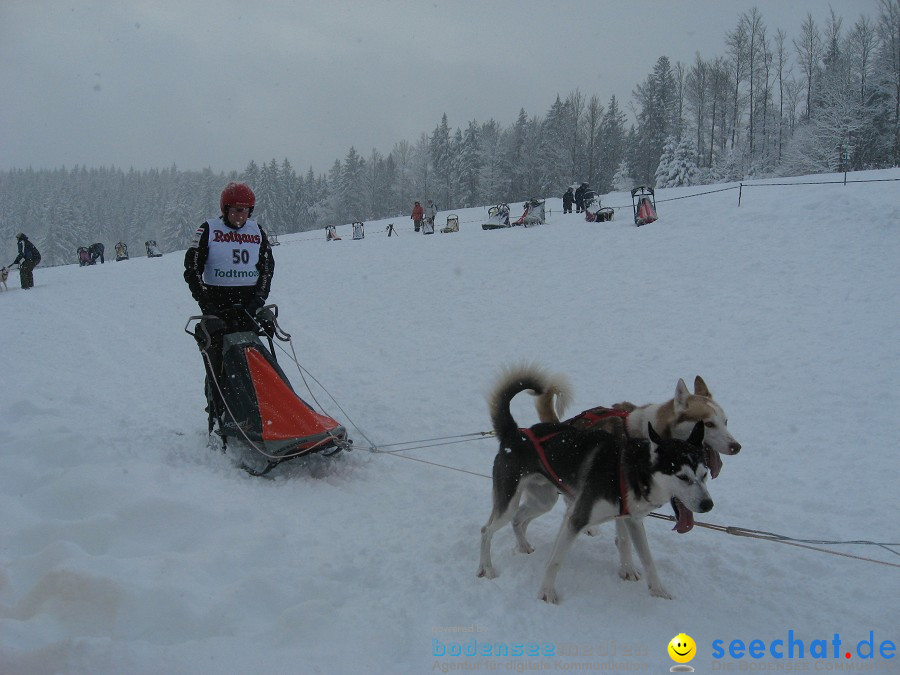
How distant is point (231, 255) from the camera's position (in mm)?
5016

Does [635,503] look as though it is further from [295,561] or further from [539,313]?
[539,313]

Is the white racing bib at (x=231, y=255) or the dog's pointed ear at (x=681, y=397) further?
the white racing bib at (x=231, y=255)

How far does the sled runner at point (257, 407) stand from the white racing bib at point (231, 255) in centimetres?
34

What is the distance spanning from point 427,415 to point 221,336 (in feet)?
9.37

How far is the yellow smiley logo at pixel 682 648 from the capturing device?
8.71ft

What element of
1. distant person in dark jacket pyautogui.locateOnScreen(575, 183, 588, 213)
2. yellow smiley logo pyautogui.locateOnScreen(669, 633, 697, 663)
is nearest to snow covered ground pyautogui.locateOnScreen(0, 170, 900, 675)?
yellow smiley logo pyautogui.locateOnScreen(669, 633, 697, 663)

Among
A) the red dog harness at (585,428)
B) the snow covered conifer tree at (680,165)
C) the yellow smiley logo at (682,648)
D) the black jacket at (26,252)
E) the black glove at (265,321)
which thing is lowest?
the yellow smiley logo at (682,648)

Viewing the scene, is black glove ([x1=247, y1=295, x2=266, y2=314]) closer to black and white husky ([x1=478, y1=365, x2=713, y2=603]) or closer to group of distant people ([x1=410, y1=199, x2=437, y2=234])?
black and white husky ([x1=478, y1=365, x2=713, y2=603])

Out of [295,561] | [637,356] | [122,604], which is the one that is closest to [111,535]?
[122,604]

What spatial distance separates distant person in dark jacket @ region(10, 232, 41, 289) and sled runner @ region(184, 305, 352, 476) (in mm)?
14800

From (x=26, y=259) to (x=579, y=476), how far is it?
18.7m

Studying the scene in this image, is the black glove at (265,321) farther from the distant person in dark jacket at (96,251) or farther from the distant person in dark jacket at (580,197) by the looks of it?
the distant person in dark jacket at (96,251)

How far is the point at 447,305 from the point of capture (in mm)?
12109

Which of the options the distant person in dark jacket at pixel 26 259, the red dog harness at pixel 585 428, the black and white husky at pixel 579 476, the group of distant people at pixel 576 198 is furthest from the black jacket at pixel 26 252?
the group of distant people at pixel 576 198
